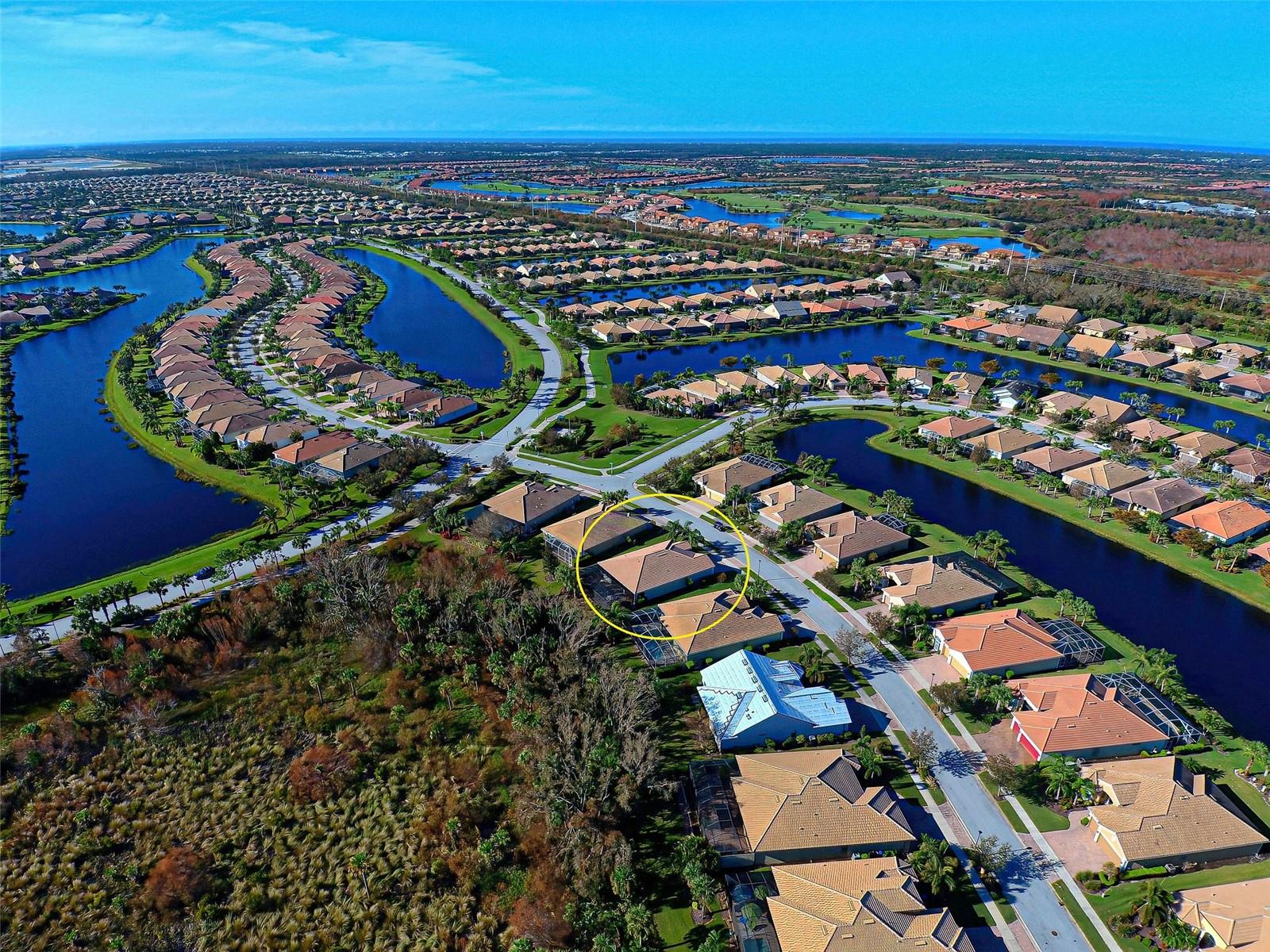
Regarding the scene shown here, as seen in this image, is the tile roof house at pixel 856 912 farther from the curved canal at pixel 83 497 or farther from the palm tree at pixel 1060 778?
the curved canal at pixel 83 497

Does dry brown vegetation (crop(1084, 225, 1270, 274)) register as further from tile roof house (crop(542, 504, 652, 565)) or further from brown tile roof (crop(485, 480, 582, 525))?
brown tile roof (crop(485, 480, 582, 525))

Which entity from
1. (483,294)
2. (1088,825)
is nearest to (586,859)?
(1088,825)

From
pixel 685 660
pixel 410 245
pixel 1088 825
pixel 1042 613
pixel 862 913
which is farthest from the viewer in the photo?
pixel 410 245

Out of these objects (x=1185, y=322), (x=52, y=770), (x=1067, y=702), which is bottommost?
(x=52, y=770)

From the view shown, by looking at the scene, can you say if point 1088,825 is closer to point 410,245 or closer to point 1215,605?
point 1215,605

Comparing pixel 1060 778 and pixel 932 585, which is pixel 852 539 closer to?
pixel 932 585

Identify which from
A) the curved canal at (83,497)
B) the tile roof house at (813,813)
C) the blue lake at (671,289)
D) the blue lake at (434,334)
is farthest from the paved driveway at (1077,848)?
the blue lake at (671,289)

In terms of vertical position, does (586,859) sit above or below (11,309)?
below
